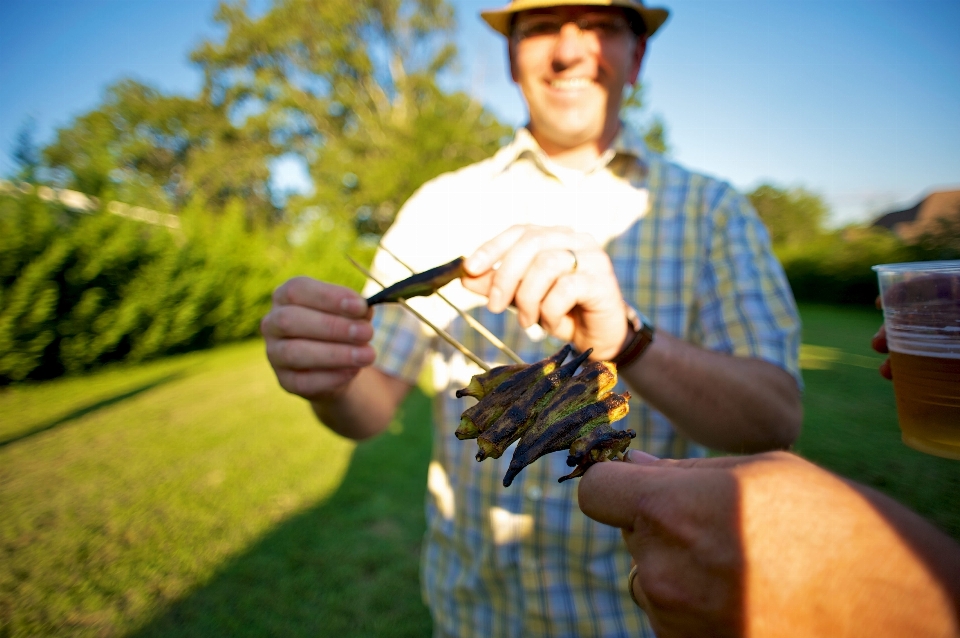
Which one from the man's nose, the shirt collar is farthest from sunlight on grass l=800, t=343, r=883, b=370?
the man's nose

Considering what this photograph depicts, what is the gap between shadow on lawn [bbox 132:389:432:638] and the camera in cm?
436

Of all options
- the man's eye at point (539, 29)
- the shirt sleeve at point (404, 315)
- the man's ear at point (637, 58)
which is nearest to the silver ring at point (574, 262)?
the shirt sleeve at point (404, 315)

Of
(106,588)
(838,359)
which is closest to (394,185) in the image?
(838,359)

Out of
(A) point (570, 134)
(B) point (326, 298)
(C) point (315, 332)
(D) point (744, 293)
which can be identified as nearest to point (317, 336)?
(C) point (315, 332)

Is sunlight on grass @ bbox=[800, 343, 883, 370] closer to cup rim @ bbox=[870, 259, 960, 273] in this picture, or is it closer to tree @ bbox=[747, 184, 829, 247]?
cup rim @ bbox=[870, 259, 960, 273]

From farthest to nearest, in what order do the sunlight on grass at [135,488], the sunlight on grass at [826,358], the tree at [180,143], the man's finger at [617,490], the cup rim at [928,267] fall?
1. the tree at [180,143]
2. the sunlight on grass at [826,358]
3. the sunlight on grass at [135,488]
4. the cup rim at [928,267]
5. the man's finger at [617,490]

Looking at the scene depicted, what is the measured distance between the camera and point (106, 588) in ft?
15.3

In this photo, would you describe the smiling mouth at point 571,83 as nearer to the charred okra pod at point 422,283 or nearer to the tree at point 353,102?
the charred okra pod at point 422,283

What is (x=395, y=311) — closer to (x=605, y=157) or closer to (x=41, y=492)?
(x=605, y=157)

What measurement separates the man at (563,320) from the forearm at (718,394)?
0.03ft

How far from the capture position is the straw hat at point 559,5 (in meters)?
2.53

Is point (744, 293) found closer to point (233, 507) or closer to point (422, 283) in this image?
point (422, 283)

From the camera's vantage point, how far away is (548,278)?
1.71m

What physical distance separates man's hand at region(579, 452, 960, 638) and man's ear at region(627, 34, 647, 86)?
287 cm
